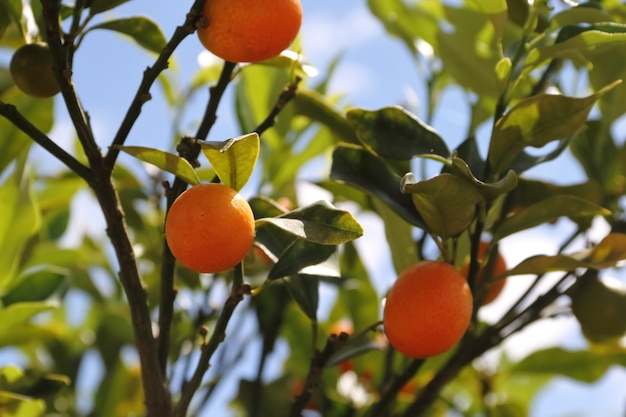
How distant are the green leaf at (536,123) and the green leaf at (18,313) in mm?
675

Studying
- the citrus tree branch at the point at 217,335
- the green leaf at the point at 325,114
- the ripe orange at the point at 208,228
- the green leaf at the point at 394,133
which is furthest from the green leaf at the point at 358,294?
the ripe orange at the point at 208,228

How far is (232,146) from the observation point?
0.81m

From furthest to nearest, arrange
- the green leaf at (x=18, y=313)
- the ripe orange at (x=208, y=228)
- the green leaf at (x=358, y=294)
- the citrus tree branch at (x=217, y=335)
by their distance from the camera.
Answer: the green leaf at (x=358, y=294)
the green leaf at (x=18, y=313)
the citrus tree branch at (x=217, y=335)
the ripe orange at (x=208, y=228)

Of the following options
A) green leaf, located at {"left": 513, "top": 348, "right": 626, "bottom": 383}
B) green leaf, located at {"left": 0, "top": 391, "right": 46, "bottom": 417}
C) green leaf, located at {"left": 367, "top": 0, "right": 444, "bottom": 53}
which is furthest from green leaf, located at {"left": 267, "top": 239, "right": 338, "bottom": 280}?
green leaf, located at {"left": 513, "top": 348, "right": 626, "bottom": 383}

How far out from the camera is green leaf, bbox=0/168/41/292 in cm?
135

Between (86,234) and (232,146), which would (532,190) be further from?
(86,234)

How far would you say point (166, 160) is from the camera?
2.75 ft

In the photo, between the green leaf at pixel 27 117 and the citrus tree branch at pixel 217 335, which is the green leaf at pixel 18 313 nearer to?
the green leaf at pixel 27 117

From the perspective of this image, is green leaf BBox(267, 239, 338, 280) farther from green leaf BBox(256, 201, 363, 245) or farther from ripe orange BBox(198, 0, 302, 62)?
ripe orange BBox(198, 0, 302, 62)

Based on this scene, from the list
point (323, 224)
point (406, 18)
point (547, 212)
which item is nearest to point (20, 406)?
point (323, 224)

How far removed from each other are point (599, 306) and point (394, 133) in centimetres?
45

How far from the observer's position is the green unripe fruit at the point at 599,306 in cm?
125

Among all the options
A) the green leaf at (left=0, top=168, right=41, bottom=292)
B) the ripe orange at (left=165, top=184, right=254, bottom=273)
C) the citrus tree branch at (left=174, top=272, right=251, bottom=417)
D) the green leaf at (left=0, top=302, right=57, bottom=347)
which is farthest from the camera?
the green leaf at (left=0, top=168, right=41, bottom=292)

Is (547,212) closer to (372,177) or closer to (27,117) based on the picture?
(372,177)
